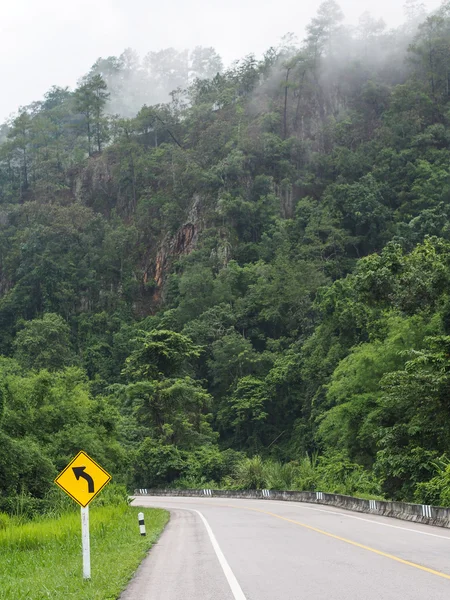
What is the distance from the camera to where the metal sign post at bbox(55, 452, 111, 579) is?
35.1 feet

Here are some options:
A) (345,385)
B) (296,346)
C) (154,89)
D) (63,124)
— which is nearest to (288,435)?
(296,346)

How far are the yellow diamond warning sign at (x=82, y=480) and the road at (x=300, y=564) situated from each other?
144 centimetres

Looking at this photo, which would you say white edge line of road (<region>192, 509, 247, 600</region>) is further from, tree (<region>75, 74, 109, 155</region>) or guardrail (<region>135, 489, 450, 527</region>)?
tree (<region>75, 74, 109, 155</region>)

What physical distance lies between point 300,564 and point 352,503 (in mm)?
18288

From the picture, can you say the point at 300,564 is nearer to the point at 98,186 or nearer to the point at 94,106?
the point at 98,186

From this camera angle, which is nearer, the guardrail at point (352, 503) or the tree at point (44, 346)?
the guardrail at point (352, 503)

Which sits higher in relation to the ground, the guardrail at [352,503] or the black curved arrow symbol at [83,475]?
the black curved arrow symbol at [83,475]

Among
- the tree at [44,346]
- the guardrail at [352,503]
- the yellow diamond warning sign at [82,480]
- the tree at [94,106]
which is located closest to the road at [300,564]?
the guardrail at [352,503]

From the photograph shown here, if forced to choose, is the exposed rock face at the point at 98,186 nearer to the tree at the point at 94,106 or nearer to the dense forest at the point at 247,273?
the dense forest at the point at 247,273

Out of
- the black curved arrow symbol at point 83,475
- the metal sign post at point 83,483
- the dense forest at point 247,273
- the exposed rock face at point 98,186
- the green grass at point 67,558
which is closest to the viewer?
the green grass at point 67,558

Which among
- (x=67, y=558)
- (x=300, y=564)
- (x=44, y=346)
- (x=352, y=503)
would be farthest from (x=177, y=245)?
(x=300, y=564)

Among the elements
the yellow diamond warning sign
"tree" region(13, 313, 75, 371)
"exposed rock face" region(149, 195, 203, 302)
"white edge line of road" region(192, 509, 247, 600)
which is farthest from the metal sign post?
"exposed rock face" region(149, 195, 203, 302)

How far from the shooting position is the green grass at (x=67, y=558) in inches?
384

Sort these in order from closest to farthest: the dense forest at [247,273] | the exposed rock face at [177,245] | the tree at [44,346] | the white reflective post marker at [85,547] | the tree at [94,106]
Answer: the white reflective post marker at [85,547] < the dense forest at [247,273] < the tree at [44,346] < the exposed rock face at [177,245] < the tree at [94,106]
